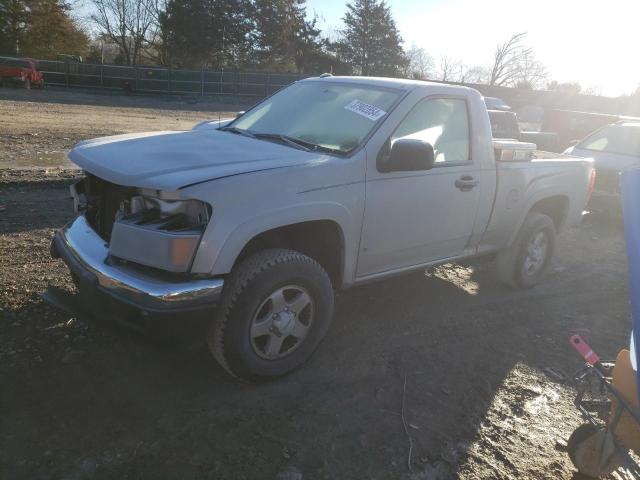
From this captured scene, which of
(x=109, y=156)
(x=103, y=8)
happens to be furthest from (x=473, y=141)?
(x=103, y=8)

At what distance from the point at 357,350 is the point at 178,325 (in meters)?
1.55

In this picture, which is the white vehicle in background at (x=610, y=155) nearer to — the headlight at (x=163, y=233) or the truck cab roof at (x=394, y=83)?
the truck cab roof at (x=394, y=83)

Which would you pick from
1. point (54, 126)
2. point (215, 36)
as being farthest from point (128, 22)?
point (54, 126)

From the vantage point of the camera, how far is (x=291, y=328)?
129 inches

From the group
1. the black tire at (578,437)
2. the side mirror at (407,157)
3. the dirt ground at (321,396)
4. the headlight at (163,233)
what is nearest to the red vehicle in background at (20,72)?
the dirt ground at (321,396)

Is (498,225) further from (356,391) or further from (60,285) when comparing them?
(60,285)

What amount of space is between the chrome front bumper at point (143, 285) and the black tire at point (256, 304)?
145 millimetres

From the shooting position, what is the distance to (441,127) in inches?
164

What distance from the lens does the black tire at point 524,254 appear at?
5070 millimetres

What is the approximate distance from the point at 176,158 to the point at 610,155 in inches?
341

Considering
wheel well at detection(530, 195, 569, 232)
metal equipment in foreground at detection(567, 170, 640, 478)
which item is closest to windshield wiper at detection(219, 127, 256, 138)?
metal equipment in foreground at detection(567, 170, 640, 478)

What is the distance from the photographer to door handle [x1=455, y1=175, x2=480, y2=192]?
4.14 meters

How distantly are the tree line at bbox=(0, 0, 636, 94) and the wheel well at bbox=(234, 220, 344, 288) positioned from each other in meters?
44.4

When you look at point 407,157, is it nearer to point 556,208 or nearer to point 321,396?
point 321,396
